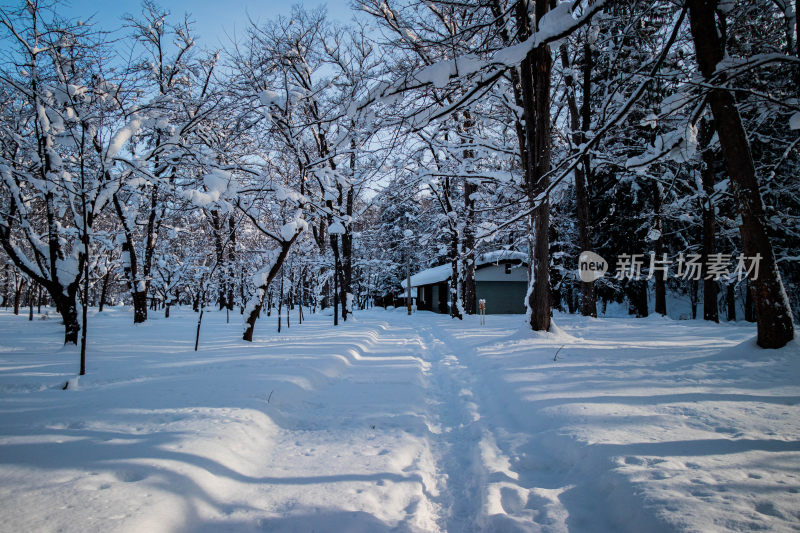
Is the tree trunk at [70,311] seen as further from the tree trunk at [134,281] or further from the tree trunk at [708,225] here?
the tree trunk at [708,225]

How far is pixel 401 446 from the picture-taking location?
3621 mm

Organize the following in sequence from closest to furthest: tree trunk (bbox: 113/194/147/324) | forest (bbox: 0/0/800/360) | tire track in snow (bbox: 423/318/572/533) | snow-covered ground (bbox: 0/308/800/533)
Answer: snow-covered ground (bbox: 0/308/800/533), tire track in snow (bbox: 423/318/572/533), forest (bbox: 0/0/800/360), tree trunk (bbox: 113/194/147/324)

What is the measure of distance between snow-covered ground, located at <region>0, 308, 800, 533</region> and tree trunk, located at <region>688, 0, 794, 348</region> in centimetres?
56

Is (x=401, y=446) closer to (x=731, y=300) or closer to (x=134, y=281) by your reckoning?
(x=134, y=281)

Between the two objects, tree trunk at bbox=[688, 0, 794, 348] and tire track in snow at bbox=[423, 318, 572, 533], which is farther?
tree trunk at bbox=[688, 0, 794, 348]

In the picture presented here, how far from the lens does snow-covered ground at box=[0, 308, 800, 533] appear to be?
7.82 feet

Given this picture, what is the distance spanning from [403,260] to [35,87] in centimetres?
3970

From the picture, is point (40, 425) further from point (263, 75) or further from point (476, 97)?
point (263, 75)

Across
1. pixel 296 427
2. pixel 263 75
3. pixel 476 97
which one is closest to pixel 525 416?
pixel 296 427

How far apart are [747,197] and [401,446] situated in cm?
715

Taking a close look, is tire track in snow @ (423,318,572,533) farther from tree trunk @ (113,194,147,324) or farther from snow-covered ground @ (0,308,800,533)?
tree trunk @ (113,194,147,324)

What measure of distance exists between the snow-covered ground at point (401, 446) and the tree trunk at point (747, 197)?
561mm

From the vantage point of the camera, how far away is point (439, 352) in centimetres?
1025

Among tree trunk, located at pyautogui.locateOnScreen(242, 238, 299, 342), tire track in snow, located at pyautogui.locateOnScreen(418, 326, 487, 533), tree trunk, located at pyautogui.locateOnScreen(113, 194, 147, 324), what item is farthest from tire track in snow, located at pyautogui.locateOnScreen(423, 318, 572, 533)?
tree trunk, located at pyautogui.locateOnScreen(113, 194, 147, 324)
